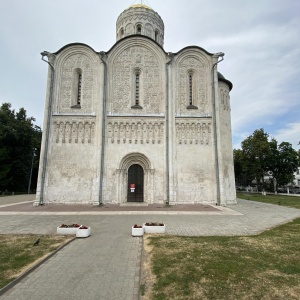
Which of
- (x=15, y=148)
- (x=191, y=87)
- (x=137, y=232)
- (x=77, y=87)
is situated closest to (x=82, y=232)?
(x=137, y=232)

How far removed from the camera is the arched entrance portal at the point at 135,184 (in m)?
17.8

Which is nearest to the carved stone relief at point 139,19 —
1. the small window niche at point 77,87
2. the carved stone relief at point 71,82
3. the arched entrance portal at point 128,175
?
the carved stone relief at point 71,82

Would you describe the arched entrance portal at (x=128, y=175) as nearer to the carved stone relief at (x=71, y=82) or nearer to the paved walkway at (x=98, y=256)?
the carved stone relief at (x=71, y=82)

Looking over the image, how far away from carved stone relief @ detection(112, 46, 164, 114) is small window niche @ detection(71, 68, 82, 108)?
2.93 meters

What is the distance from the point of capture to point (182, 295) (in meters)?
3.79

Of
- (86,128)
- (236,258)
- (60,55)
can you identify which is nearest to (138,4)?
(60,55)

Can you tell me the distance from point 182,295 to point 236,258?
92.7 inches

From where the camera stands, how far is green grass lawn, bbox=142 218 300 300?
12.8 feet

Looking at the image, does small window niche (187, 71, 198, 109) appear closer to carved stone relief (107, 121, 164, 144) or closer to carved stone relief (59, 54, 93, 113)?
carved stone relief (107, 121, 164, 144)

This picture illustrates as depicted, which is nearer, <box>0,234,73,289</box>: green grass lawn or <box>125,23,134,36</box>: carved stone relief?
<box>0,234,73,289</box>: green grass lawn

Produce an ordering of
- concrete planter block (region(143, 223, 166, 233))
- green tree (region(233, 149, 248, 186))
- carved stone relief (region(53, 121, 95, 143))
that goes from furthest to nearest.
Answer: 1. green tree (region(233, 149, 248, 186))
2. carved stone relief (region(53, 121, 95, 143))
3. concrete planter block (region(143, 223, 166, 233))

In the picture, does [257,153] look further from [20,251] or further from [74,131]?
[20,251]

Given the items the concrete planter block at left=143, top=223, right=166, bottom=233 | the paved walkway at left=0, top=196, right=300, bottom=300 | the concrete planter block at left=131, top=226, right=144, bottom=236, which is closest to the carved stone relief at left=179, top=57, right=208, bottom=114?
the paved walkway at left=0, top=196, right=300, bottom=300

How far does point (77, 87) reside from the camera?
19.0 m
